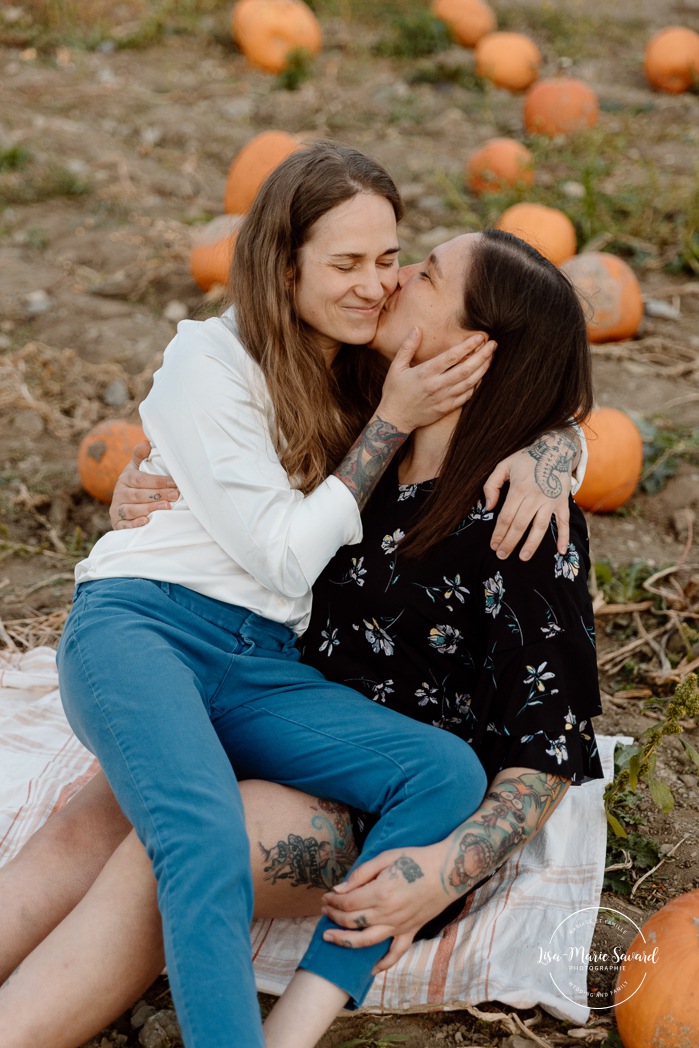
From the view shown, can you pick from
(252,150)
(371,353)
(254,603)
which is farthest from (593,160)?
(254,603)

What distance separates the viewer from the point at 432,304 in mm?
2760

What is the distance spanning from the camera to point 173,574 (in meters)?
2.69

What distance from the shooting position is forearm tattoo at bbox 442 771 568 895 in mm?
2393

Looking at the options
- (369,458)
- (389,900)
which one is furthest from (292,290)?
(389,900)

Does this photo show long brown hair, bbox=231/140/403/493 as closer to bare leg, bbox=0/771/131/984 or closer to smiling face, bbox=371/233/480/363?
smiling face, bbox=371/233/480/363

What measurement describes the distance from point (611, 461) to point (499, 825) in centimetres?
236

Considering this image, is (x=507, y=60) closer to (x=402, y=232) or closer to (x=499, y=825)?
(x=402, y=232)

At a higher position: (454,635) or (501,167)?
(501,167)

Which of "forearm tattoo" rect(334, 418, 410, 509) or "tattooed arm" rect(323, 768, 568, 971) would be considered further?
"forearm tattoo" rect(334, 418, 410, 509)

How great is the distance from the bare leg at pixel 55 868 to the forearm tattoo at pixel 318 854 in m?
0.45

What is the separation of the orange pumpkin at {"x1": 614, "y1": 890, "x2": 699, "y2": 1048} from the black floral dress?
1.26 ft

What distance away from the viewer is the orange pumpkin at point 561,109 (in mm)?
7965

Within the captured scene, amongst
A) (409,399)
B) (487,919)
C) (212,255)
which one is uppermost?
(409,399)

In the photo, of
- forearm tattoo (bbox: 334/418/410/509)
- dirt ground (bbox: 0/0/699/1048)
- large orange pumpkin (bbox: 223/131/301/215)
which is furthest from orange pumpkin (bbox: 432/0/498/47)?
forearm tattoo (bbox: 334/418/410/509)
